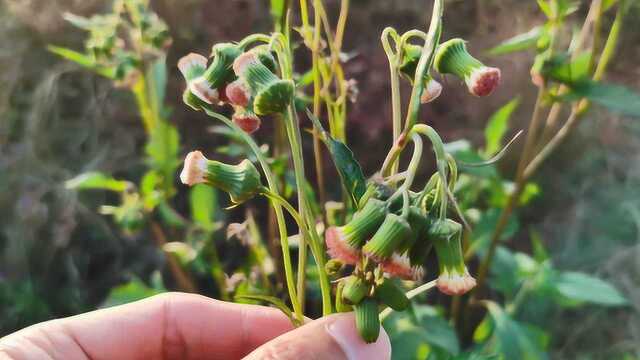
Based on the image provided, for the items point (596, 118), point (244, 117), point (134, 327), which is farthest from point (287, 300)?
point (596, 118)

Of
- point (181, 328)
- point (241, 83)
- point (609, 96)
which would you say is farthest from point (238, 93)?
point (609, 96)

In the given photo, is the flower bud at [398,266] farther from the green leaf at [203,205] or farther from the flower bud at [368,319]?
the green leaf at [203,205]

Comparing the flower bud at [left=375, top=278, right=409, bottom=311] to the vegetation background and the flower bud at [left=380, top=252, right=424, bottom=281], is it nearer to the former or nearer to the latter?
the flower bud at [left=380, top=252, right=424, bottom=281]

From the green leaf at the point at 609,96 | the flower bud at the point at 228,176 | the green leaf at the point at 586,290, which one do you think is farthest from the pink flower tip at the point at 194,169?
the green leaf at the point at 586,290

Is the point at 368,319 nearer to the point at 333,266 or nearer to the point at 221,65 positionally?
the point at 333,266

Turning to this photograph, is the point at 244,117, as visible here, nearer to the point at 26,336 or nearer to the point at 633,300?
the point at 26,336
